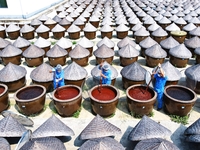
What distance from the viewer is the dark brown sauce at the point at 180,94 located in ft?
24.2

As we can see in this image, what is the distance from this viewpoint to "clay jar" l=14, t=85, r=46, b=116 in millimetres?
7234

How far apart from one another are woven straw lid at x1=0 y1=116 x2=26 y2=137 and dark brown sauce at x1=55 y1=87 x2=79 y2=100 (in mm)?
1752

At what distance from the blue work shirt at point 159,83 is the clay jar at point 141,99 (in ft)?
0.69

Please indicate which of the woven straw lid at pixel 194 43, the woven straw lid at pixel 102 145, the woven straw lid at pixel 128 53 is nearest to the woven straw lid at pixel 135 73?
the woven straw lid at pixel 128 53

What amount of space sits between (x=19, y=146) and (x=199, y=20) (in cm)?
1660

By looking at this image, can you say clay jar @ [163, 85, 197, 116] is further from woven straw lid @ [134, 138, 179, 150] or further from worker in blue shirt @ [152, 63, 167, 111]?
woven straw lid @ [134, 138, 179, 150]

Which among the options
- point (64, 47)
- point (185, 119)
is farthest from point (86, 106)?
point (64, 47)

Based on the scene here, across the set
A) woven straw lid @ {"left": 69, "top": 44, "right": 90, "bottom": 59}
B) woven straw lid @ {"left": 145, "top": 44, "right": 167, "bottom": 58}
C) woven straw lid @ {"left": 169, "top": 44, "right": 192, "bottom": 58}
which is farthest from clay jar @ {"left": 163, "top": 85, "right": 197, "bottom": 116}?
woven straw lid @ {"left": 69, "top": 44, "right": 90, "bottom": 59}

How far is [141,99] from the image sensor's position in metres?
7.32

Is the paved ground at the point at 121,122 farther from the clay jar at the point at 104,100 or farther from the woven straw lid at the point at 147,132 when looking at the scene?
the woven straw lid at the point at 147,132

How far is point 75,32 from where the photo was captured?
15344mm

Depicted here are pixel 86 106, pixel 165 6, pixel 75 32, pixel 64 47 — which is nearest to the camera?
pixel 86 106

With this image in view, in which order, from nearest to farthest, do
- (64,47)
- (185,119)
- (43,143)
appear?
(43,143), (185,119), (64,47)

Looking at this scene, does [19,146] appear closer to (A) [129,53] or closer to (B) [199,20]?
(A) [129,53]
